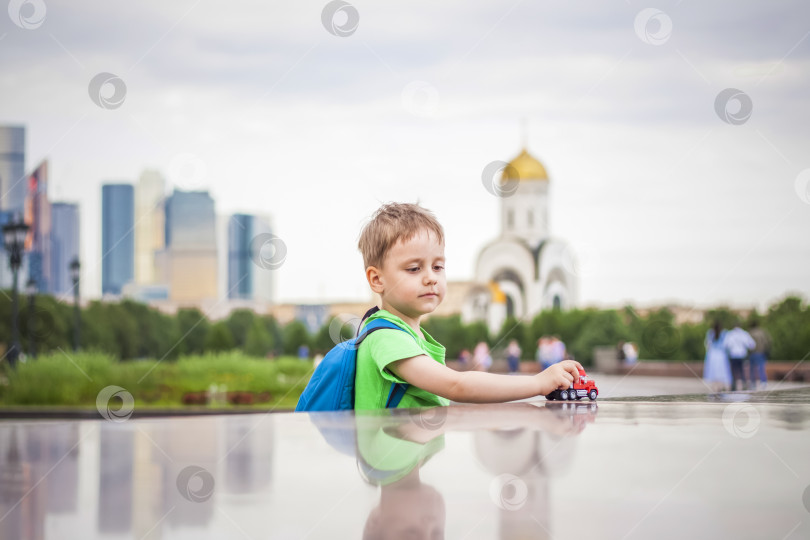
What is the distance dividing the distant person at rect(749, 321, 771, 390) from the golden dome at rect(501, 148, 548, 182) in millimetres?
42759

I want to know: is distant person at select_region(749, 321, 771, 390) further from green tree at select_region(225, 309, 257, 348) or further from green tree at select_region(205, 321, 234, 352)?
green tree at select_region(225, 309, 257, 348)

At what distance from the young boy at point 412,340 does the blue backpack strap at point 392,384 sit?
12 millimetres

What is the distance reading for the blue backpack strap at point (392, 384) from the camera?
1.93 meters

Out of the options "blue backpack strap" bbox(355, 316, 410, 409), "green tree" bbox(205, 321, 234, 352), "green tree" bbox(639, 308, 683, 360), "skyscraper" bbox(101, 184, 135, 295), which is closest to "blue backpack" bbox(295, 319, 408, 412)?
"blue backpack strap" bbox(355, 316, 410, 409)

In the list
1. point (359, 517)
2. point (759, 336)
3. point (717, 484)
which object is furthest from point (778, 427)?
point (759, 336)

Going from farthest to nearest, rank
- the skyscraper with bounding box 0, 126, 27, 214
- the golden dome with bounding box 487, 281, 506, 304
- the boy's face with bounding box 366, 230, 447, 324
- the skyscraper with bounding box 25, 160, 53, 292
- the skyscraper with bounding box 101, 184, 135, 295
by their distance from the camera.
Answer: the skyscraper with bounding box 101, 184, 135, 295 → the golden dome with bounding box 487, 281, 506, 304 → the skyscraper with bounding box 0, 126, 27, 214 → the skyscraper with bounding box 25, 160, 53, 292 → the boy's face with bounding box 366, 230, 447, 324

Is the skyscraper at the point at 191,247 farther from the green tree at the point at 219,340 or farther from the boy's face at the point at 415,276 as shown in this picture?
the boy's face at the point at 415,276

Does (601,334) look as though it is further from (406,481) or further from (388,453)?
(406,481)

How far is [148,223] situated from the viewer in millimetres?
73875

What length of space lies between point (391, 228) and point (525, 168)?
56.5 m

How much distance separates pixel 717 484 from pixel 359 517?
0.44 m

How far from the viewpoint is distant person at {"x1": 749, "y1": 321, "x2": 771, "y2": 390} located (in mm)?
13836

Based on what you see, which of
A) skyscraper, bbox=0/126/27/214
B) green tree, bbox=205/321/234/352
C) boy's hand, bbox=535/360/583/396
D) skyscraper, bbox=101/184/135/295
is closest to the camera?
boy's hand, bbox=535/360/583/396

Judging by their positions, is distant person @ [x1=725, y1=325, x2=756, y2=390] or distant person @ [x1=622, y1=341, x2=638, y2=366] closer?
distant person @ [x1=725, y1=325, x2=756, y2=390]
